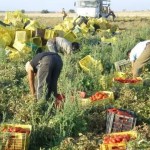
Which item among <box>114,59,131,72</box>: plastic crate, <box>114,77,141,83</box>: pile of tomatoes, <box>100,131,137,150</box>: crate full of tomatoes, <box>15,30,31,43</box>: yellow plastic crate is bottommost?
<box>100,131,137,150</box>: crate full of tomatoes

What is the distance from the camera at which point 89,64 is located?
381 inches

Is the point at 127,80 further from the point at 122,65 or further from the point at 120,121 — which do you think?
the point at 120,121

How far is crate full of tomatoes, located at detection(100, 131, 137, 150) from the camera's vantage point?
5.22 meters

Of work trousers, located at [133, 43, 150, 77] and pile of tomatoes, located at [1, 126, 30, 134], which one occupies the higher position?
work trousers, located at [133, 43, 150, 77]

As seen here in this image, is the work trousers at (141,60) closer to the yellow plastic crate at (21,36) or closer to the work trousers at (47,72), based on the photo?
the work trousers at (47,72)

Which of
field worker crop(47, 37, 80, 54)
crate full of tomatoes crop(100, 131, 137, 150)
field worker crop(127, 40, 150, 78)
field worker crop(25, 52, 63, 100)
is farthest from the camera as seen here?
field worker crop(47, 37, 80, 54)

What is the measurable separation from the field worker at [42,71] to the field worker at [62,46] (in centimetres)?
312

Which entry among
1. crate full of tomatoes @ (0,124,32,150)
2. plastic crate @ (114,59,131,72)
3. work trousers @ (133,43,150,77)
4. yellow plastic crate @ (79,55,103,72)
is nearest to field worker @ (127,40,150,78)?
work trousers @ (133,43,150,77)

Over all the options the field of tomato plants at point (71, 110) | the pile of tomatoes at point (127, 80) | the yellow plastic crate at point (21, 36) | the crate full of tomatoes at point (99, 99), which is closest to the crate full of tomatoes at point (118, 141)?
the field of tomato plants at point (71, 110)

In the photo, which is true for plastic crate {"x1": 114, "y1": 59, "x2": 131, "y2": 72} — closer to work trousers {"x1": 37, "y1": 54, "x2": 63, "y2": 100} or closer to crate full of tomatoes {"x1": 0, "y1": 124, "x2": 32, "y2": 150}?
work trousers {"x1": 37, "y1": 54, "x2": 63, "y2": 100}

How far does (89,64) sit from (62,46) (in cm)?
103

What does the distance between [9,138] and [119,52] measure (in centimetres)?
634

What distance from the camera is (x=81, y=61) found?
391 inches

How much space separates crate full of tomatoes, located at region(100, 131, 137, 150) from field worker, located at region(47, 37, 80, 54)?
4.85 meters
